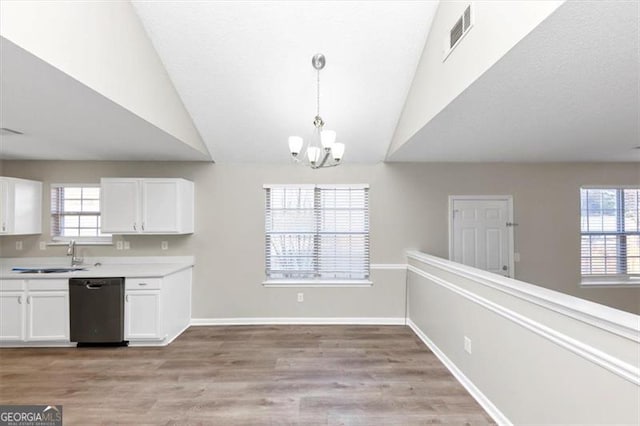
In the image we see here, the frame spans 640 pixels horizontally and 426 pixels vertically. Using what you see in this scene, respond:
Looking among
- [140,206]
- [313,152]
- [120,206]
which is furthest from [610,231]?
[120,206]

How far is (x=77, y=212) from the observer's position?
458 centimetres

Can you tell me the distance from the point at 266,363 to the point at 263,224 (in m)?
1.96

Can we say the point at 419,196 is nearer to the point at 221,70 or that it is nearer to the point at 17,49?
the point at 221,70

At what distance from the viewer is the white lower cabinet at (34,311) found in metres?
3.70

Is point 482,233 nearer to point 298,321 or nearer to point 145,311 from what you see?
point 298,321

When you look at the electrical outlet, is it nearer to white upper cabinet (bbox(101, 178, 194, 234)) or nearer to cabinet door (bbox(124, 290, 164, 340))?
cabinet door (bbox(124, 290, 164, 340))

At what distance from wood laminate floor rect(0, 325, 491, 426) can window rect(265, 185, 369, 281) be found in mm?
983

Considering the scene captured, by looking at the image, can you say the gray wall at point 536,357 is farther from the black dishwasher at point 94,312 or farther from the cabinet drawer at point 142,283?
the black dishwasher at point 94,312

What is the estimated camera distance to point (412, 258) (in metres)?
4.46

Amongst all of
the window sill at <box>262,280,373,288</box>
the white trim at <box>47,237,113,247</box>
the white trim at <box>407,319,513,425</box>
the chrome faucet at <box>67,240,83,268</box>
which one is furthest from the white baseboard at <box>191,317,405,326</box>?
the chrome faucet at <box>67,240,83,268</box>

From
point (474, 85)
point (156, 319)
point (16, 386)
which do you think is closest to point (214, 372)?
point (156, 319)

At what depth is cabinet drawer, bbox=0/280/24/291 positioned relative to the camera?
3691mm

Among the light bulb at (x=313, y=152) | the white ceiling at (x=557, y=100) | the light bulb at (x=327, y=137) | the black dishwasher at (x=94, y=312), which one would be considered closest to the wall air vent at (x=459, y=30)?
the white ceiling at (x=557, y=100)

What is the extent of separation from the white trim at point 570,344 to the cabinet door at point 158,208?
3601mm
